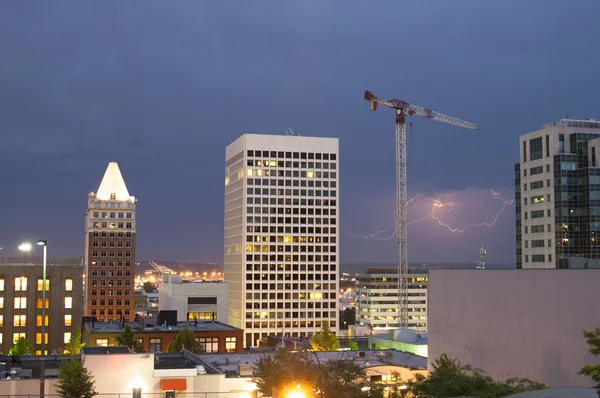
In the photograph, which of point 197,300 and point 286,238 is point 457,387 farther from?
point 286,238

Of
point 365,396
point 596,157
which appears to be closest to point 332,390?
point 365,396

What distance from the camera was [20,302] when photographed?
416 feet

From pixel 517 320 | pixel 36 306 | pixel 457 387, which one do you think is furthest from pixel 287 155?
pixel 457 387

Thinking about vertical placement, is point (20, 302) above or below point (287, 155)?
below

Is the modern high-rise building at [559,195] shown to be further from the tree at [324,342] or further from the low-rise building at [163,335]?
the low-rise building at [163,335]

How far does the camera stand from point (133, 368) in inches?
2045

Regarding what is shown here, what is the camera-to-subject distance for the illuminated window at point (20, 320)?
126m

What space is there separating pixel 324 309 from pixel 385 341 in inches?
2115

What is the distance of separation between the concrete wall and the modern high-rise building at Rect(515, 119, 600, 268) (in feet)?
302

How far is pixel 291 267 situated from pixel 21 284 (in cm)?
7993

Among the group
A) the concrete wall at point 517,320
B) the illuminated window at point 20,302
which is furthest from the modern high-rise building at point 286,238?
the concrete wall at point 517,320

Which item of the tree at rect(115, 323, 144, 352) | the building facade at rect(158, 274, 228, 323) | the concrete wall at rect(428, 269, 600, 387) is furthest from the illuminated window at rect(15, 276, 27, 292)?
the concrete wall at rect(428, 269, 600, 387)

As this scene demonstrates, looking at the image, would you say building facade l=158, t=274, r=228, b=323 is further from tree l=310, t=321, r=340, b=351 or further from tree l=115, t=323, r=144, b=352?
tree l=115, t=323, r=144, b=352

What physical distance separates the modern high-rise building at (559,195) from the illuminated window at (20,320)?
100 meters
